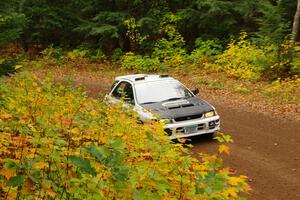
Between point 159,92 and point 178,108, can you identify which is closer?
point 178,108

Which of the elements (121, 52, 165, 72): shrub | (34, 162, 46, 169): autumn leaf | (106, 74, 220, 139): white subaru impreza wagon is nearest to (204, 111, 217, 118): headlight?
(106, 74, 220, 139): white subaru impreza wagon

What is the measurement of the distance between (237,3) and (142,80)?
52.5 ft

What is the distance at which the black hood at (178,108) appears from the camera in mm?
10383

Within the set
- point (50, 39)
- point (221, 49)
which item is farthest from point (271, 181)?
point (50, 39)

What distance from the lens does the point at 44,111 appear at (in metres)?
7.03

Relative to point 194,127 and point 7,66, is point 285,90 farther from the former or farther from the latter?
point 7,66

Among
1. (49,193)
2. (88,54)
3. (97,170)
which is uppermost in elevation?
(49,193)

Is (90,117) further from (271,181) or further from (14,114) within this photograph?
(271,181)

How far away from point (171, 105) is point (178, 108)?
21 centimetres

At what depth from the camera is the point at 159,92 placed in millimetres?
11367

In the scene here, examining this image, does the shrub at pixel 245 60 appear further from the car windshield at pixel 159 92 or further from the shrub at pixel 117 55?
the car windshield at pixel 159 92

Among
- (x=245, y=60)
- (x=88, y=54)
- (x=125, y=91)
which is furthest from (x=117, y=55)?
(x=125, y=91)

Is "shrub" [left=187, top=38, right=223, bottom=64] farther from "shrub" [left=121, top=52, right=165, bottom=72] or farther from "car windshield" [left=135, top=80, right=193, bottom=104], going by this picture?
"car windshield" [left=135, top=80, right=193, bottom=104]

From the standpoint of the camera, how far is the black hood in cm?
1038
